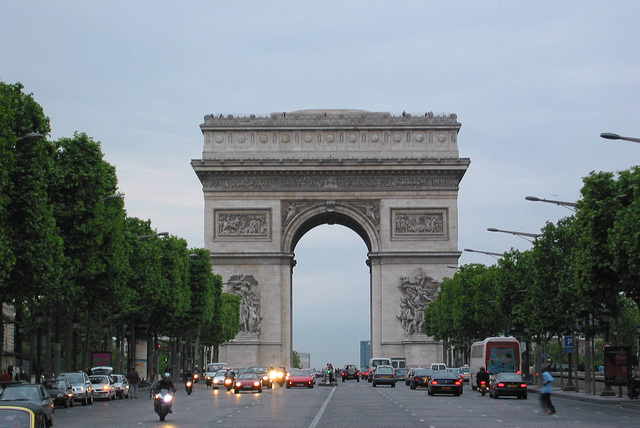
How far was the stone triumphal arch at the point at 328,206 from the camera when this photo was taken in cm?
10588

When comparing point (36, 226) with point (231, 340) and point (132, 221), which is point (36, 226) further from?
point (231, 340)

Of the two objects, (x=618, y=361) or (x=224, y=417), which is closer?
(x=224, y=417)

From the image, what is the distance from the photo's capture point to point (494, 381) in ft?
194

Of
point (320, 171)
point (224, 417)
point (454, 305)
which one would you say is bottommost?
point (224, 417)

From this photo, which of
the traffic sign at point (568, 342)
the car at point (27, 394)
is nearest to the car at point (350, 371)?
the traffic sign at point (568, 342)

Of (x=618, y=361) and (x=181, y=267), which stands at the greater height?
(x=181, y=267)

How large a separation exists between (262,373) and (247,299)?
2915 cm

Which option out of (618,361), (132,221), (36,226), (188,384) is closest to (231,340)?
(132,221)

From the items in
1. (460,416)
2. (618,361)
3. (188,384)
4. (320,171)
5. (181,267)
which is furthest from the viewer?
(320,171)

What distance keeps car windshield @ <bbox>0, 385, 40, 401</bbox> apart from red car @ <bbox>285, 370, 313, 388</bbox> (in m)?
47.9

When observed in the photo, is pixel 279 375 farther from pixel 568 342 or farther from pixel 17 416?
pixel 17 416

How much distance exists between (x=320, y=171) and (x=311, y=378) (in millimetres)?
27175

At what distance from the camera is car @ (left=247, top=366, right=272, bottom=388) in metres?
75.2

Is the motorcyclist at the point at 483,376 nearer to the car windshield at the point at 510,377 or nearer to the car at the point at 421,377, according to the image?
the car at the point at 421,377
